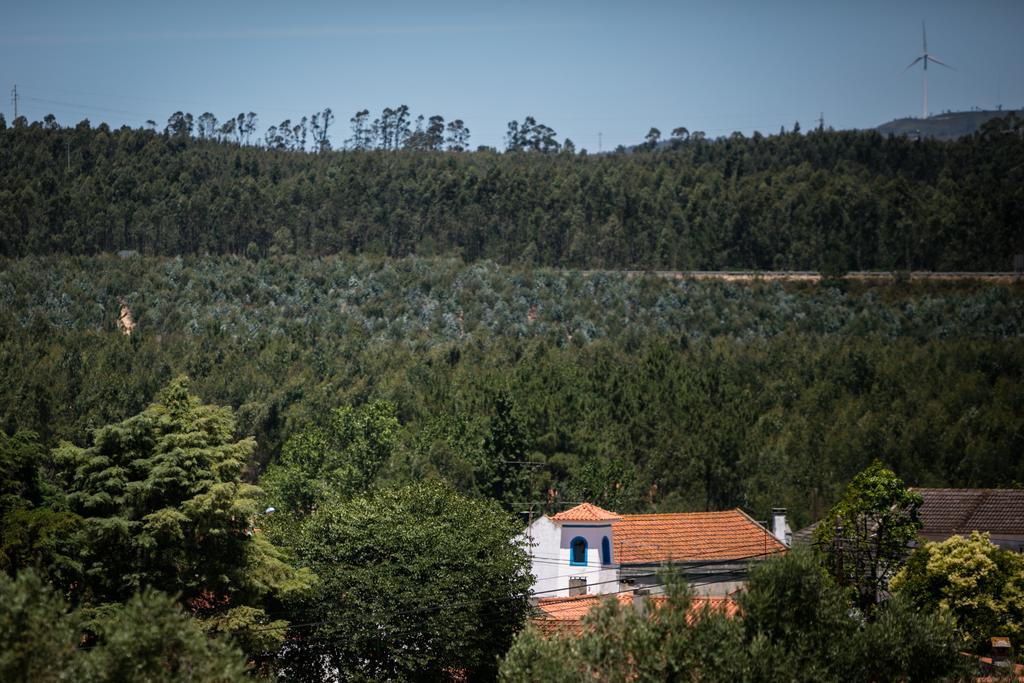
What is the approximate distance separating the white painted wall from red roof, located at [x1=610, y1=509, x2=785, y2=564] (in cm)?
100

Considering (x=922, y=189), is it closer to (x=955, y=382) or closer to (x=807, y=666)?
(x=955, y=382)

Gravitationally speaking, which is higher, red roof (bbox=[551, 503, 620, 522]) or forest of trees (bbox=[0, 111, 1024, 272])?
forest of trees (bbox=[0, 111, 1024, 272])

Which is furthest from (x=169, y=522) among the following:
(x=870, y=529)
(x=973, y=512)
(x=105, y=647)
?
(x=973, y=512)

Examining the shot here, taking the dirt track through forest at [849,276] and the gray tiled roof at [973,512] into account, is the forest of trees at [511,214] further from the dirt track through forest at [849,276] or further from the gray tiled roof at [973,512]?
the gray tiled roof at [973,512]

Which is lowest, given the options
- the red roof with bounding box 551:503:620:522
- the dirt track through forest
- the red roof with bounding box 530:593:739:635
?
the red roof with bounding box 530:593:739:635

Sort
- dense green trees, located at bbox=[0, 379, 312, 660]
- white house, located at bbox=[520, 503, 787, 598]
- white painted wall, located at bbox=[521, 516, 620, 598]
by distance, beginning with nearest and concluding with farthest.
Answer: dense green trees, located at bbox=[0, 379, 312, 660] → white painted wall, located at bbox=[521, 516, 620, 598] → white house, located at bbox=[520, 503, 787, 598]

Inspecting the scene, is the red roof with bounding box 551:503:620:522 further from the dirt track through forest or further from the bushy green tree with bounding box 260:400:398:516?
the dirt track through forest

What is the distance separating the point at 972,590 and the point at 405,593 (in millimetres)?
20586

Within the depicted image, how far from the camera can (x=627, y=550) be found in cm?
6350

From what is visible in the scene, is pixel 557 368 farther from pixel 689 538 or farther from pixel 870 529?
pixel 870 529

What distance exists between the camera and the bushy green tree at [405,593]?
158 ft

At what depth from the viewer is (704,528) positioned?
226 feet

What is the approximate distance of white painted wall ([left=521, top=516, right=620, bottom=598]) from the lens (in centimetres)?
6147

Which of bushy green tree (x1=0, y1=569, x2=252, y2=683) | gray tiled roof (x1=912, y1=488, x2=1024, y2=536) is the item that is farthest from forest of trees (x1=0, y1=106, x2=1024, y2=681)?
gray tiled roof (x1=912, y1=488, x2=1024, y2=536)
